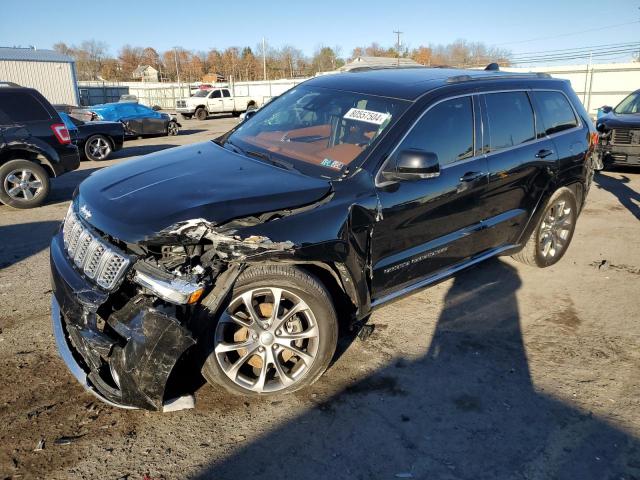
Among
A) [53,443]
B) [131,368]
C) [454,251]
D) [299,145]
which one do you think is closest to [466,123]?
[454,251]

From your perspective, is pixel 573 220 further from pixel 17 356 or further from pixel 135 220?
pixel 17 356

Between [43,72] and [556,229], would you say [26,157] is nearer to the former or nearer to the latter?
[556,229]

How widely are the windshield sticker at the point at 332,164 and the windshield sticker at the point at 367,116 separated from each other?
17.6 inches

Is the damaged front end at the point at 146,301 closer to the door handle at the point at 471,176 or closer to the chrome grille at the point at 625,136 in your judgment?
the door handle at the point at 471,176

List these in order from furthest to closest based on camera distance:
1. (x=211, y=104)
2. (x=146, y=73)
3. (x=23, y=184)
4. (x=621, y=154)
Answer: (x=146, y=73)
(x=211, y=104)
(x=621, y=154)
(x=23, y=184)

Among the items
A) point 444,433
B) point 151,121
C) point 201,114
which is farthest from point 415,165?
point 201,114

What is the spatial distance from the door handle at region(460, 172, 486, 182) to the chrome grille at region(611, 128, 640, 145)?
814 centimetres

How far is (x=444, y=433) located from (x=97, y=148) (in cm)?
1332

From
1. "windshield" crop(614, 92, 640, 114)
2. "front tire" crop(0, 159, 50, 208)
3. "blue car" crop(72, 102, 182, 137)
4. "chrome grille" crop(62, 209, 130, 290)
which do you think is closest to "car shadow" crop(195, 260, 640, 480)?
"chrome grille" crop(62, 209, 130, 290)

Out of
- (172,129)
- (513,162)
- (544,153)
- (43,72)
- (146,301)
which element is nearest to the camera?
(146,301)

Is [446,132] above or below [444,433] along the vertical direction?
above

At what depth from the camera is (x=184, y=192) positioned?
3.02m

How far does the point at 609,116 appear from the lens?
11109 millimetres

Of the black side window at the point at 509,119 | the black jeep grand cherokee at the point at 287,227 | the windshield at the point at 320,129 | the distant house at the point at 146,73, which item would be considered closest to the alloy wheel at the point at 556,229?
the black jeep grand cherokee at the point at 287,227
